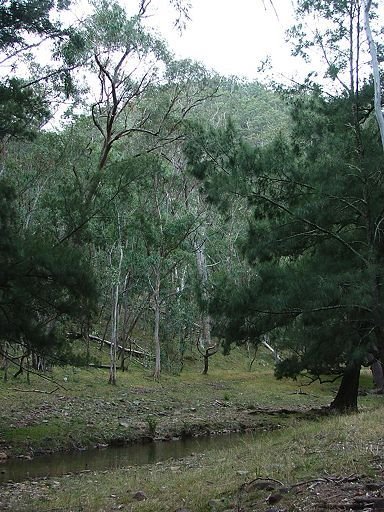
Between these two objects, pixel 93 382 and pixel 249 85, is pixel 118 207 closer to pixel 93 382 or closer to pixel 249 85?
pixel 93 382

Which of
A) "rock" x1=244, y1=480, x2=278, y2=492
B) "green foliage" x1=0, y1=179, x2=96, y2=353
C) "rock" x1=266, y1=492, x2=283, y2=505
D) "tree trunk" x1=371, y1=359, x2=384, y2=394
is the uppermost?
"green foliage" x1=0, y1=179, x2=96, y2=353

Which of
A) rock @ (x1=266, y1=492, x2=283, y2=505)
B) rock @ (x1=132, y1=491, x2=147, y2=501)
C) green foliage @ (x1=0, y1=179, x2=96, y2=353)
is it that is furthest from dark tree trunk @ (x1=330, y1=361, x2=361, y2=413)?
rock @ (x1=266, y1=492, x2=283, y2=505)

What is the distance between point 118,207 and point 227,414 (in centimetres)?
907

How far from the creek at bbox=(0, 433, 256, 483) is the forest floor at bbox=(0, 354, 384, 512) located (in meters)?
0.41

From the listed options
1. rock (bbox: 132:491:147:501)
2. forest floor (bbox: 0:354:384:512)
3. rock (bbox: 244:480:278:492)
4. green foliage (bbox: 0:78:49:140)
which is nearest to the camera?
forest floor (bbox: 0:354:384:512)

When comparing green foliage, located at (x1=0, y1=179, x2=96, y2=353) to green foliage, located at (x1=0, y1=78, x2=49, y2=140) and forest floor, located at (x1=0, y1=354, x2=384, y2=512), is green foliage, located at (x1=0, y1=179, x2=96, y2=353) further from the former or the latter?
forest floor, located at (x1=0, y1=354, x2=384, y2=512)

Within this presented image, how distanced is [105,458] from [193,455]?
5.92 feet

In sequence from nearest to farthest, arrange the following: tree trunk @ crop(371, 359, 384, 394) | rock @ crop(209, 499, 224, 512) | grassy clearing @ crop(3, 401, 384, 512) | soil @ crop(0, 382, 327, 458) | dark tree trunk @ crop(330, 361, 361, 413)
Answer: rock @ crop(209, 499, 224, 512) < grassy clearing @ crop(3, 401, 384, 512) < soil @ crop(0, 382, 327, 458) < dark tree trunk @ crop(330, 361, 361, 413) < tree trunk @ crop(371, 359, 384, 394)

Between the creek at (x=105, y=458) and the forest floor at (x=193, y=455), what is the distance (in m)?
0.41

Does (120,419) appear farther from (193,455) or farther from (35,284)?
(35,284)

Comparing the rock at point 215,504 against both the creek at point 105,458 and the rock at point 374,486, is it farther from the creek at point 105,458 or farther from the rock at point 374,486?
the creek at point 105,458

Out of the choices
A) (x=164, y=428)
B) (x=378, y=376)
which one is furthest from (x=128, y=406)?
(x=378, y=376)

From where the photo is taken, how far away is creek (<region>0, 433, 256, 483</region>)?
9.55 meters

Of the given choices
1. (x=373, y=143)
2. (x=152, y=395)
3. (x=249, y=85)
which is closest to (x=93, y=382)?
(x=152, y=395)
